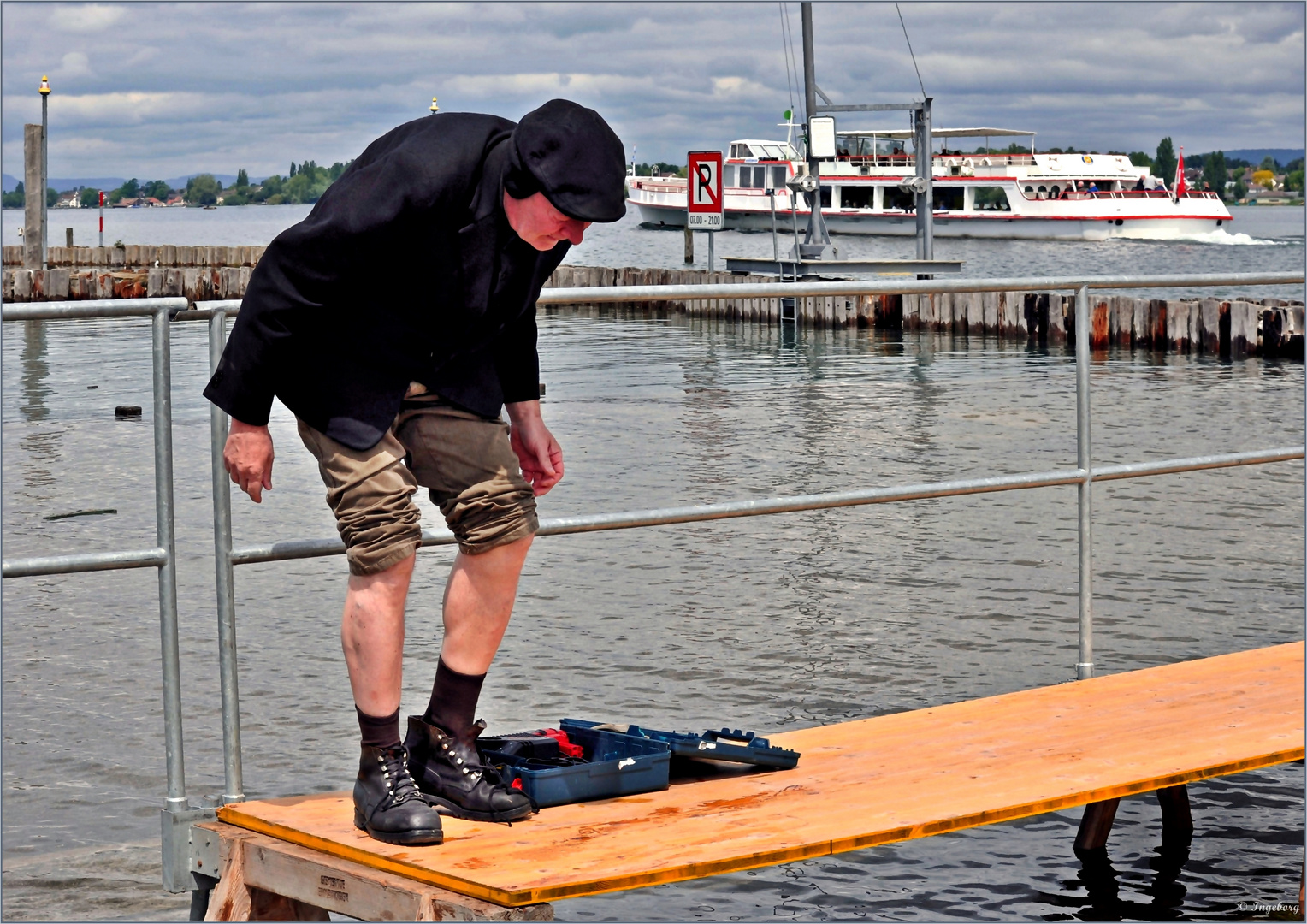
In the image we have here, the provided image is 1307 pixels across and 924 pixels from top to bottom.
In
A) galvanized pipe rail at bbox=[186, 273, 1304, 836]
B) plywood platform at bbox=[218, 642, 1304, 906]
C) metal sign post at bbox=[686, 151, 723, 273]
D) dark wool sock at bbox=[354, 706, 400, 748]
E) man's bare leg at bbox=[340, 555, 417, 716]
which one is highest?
metal sign post at bbox=[686, 151, 723, 273]

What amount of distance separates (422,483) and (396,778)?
0.60m

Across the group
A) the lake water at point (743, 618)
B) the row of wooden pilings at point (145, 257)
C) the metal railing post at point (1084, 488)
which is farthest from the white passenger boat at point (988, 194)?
the metal railing post at point (1084, 488)

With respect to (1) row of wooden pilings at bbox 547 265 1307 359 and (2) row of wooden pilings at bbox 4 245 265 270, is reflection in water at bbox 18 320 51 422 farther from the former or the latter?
(2) row of wooden pilings at bbox 4 245 265 270

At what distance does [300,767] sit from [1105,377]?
17607 mm

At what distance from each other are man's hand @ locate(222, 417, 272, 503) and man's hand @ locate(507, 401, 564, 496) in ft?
1.93

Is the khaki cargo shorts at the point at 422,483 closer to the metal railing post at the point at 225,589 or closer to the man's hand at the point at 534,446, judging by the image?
the man's hand at the point at 534,446

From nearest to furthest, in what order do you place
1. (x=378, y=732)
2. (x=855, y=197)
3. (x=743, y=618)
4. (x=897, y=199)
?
(x=378, y=732) → (x=743, y=618) → (x=897, y=199) → (x=855, y=197)

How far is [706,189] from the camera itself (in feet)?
84.0

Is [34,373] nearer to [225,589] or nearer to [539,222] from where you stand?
[225,589]

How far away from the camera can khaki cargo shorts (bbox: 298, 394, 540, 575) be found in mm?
3248

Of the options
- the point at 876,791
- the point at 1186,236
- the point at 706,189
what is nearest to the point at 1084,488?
the point at 876,791

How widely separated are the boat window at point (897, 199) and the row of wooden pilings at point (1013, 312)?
3574 cm

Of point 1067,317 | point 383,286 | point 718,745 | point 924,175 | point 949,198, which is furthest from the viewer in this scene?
point 949,198

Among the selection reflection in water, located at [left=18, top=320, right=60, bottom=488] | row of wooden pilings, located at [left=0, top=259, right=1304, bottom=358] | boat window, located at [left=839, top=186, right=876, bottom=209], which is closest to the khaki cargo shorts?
reflection in water, located at [left=18, top=320, right=60, bottom=488]
